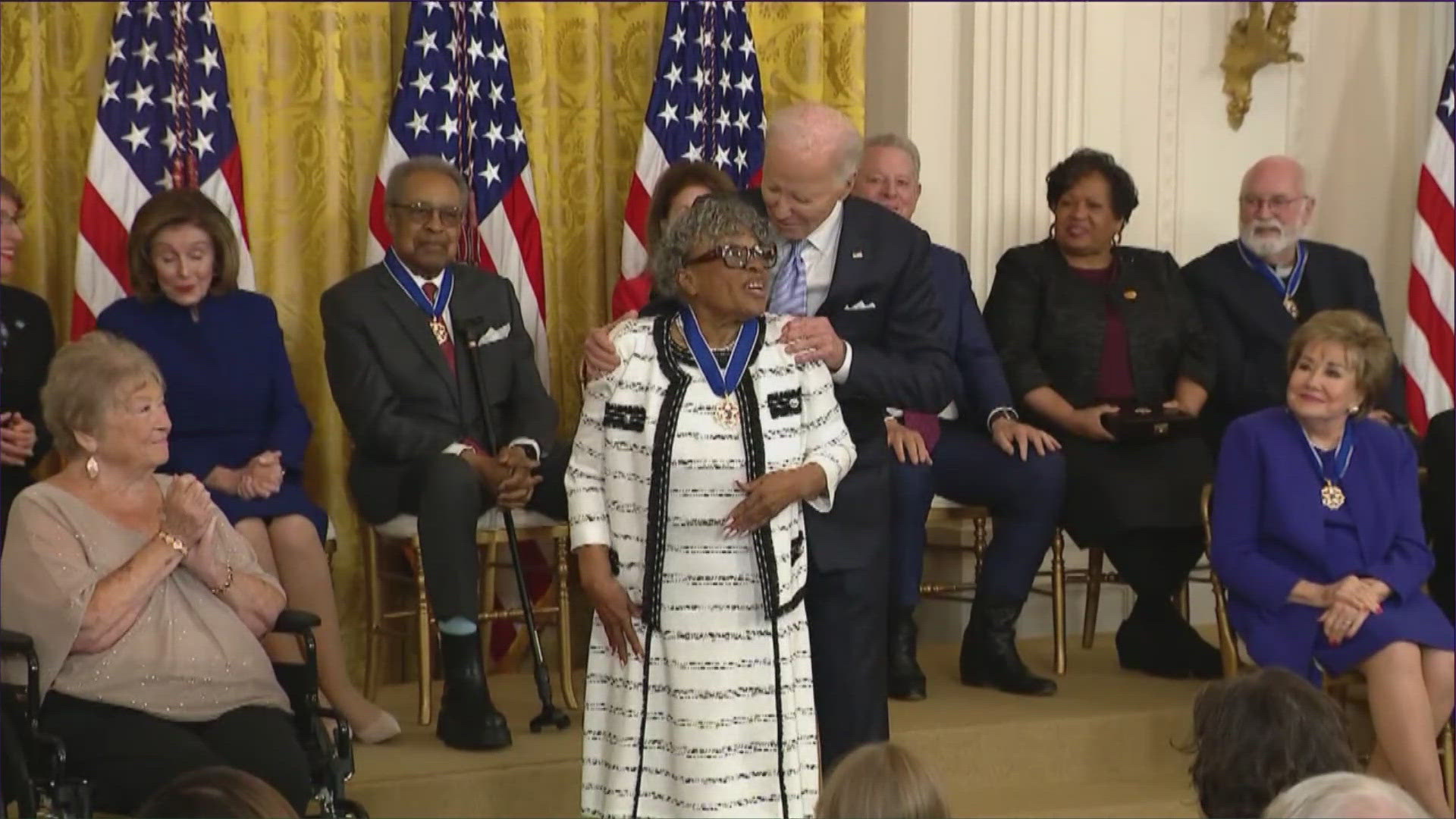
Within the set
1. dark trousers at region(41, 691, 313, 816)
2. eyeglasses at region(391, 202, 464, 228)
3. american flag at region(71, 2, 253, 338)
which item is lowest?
dark trousers at region(41, 691, 313, 816)

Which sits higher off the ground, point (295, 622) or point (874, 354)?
point (874, 354)

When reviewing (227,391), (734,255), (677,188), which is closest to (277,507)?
(227,391)

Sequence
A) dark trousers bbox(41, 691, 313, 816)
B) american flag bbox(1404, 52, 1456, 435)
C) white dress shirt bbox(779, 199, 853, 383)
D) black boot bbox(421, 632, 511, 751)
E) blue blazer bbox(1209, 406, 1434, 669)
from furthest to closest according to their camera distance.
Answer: american flag bbox(1404, 52, 1456, 435), blue blazer bbox(1209, 406, 1434, 669), black boot bbox(421, 632, 511, 751), white dress shirt bbox(779, 199, 853, 383), dark trousers bbox(41, 691, 313, 816)

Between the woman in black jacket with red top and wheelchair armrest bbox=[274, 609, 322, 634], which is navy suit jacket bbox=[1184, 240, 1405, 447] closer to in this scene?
the woman in black jacket with red top

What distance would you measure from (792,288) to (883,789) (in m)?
1.95

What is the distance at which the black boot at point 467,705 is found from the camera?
511 cm

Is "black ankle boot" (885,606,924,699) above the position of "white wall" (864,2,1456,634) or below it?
below

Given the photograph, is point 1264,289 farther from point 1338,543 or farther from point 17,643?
point 17,643

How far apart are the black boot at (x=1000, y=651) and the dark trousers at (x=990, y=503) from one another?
0.13 ft

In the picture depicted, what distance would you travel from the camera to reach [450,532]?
520 cm

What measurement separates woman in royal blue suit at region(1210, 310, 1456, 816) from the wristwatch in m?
2.62

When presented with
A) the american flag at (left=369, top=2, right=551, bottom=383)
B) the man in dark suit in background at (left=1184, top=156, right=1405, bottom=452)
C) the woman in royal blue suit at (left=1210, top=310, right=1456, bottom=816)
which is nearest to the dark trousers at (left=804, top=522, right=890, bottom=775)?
the woman in royal blue suit at (left=1210, top=310, right=1456, bottom=816)

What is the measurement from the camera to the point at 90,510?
4129 millimetres

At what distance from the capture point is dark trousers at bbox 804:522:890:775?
4289 mm
